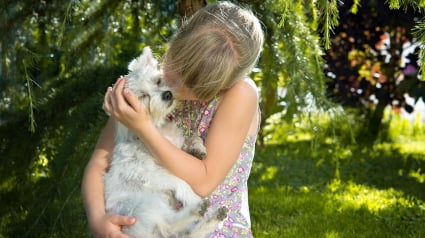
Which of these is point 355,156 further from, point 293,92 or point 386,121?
point 293,92

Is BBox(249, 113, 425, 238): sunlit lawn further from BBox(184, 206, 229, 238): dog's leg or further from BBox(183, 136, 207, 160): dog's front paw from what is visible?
BBox(184, 206, 229, 238): dog's leg

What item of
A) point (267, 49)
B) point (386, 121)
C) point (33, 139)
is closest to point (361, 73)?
point (386, 121)

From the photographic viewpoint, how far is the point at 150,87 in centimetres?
262

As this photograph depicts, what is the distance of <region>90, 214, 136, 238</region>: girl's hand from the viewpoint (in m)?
2.36

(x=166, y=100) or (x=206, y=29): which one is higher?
(x=206, y=29)

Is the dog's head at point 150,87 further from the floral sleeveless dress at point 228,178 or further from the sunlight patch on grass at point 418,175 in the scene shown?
the sunlight patch on grass at point 418,175

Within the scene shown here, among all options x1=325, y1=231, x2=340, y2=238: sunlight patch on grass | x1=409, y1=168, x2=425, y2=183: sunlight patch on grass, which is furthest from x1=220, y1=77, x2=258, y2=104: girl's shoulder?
x1=409, y1=168, x2=425, y2=183: sunlight patch on grass

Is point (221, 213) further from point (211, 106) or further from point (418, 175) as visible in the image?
point (418, 175)

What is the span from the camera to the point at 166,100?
2.61 metres

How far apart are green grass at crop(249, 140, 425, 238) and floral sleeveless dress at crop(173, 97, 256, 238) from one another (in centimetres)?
64

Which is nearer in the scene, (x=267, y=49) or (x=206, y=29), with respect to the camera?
(x=206, y=29)

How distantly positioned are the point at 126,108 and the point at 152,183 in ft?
1.03

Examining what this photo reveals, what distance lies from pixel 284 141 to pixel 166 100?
441 centimetres

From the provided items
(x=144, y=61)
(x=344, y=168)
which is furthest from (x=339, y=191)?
(x=144, y=61)
